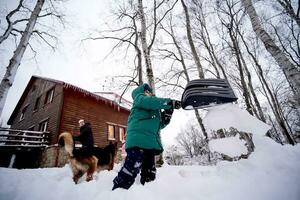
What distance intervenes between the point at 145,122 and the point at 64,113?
13.0 meters

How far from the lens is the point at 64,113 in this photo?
46.2 feet

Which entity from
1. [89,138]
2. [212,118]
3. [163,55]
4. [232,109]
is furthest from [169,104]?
[163,55]

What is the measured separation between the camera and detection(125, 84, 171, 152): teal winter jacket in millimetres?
2602

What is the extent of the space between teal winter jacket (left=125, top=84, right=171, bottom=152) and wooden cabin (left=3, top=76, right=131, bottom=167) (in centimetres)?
1059

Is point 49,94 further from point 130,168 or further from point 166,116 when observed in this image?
point 130,168

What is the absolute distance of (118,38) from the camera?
10.2m

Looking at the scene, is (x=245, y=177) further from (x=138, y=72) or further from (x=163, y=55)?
(x=163, y=55)

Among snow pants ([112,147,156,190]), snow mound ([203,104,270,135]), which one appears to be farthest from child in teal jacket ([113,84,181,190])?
snow mound ([203,104,270,135])

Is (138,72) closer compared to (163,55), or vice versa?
(138,72)

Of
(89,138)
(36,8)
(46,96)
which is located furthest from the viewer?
(46,96)

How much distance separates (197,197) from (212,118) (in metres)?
1.22

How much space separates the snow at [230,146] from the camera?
8.71ft

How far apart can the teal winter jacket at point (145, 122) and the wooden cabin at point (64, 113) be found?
10.6 metres

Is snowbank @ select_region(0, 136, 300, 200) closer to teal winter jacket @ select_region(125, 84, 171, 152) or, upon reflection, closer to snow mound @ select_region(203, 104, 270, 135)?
snow mound @ select_region(203, 104, 270, 135)
